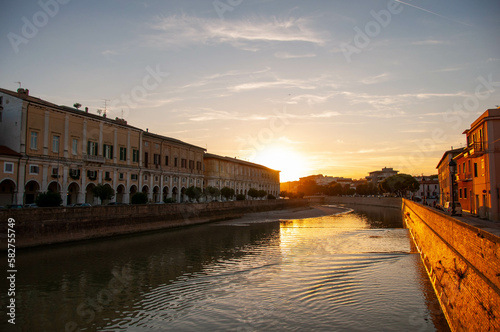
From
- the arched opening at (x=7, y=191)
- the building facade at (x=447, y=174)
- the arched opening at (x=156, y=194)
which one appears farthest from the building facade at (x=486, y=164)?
the arched opening at (x=156, y=194)

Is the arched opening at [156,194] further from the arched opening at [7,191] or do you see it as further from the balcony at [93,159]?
the arched opening at [7,191]

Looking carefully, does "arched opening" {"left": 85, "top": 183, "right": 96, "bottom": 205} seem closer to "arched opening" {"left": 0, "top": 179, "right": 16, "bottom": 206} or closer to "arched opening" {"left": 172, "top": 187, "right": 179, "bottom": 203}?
"arched opening" {"left": 0, "top": 179, "right": 16, "bottom": 206}

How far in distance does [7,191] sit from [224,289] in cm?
2615

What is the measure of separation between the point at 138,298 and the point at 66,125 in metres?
28.7

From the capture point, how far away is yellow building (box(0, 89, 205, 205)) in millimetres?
32259

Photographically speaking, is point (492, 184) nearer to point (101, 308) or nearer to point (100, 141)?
point (101, 308)

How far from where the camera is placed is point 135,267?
20.1 m

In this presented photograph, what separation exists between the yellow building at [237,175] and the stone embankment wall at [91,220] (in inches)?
934

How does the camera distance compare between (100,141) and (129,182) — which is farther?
(129,182)

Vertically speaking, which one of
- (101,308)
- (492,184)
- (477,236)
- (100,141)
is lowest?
(101,308)

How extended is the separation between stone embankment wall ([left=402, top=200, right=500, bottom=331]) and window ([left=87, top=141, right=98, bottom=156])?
1440 inches

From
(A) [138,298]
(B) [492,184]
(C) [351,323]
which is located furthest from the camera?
(B) [492,184]

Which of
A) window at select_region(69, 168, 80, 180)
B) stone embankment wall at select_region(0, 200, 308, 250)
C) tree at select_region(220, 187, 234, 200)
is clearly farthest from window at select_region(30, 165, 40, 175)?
tree at select_region(220, 187, 234, 200)

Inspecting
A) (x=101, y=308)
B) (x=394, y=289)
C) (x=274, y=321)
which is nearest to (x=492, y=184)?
(x=394, y=289)
